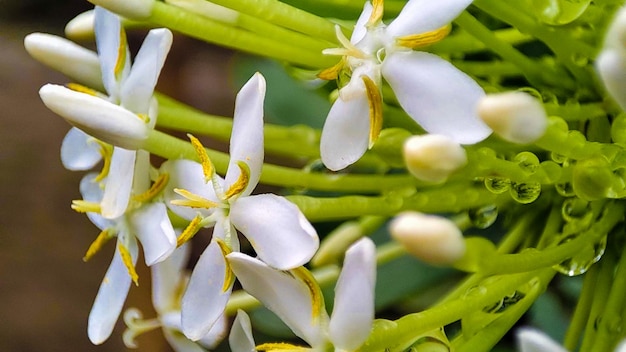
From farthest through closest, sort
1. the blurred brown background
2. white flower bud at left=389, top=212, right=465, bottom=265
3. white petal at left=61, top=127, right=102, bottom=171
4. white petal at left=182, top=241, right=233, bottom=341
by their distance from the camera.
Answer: the blurred brown background < white petal at left=61, top=127, right=102, bottom=171 < white petal at left=182, top=241, right=233, bottom=341 < white flower bud at left=389, top=212, right=465, bottom=265

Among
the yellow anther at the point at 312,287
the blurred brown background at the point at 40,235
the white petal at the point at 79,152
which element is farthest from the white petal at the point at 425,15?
the blurred brown background at the point at 40,235

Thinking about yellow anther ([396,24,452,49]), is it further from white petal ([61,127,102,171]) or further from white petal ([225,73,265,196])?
white petal ([61,127,102,171])

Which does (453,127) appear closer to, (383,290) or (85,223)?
(383,290)

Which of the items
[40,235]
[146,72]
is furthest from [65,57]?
[40,235]

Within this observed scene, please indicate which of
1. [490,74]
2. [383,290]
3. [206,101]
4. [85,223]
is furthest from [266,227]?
[206,101]

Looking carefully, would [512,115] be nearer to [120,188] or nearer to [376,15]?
[376,15]

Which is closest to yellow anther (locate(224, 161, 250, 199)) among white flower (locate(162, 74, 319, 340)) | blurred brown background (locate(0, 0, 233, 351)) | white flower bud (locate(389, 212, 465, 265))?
white flower (locate(162, 74, 319, 340))
